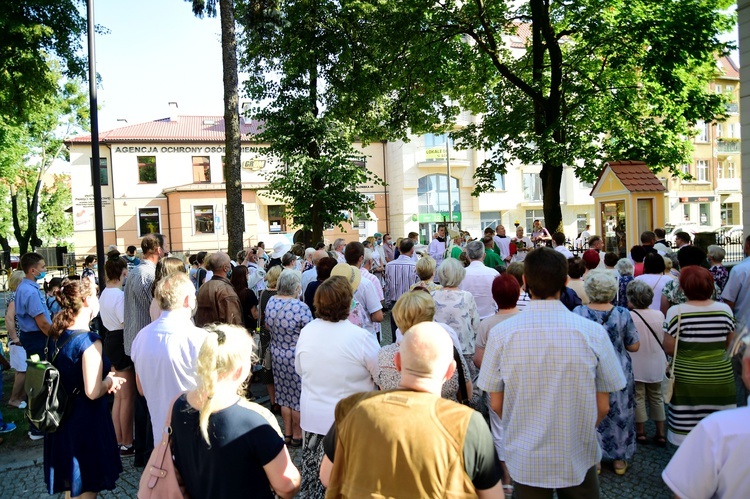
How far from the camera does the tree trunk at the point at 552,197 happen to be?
13641 mm

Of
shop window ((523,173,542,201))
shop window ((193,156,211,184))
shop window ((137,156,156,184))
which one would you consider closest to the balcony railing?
shop window ((523,173,542,201))

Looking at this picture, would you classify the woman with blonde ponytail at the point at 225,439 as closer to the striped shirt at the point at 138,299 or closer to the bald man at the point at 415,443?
the bald man at the point at 415,443

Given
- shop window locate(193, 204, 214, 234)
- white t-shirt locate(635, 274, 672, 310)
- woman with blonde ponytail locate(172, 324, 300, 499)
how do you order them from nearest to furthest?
woman with blonde ponytail locate(172, 324, 300, 499) → white t-shirt locate(635, 274, 672, 310) → shop window locate(193, 204, 214, 234)

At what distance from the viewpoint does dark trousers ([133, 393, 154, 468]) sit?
5.12 m

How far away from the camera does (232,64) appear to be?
11.3 metres

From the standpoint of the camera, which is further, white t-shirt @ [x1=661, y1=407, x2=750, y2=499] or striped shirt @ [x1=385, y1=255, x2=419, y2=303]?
striped shirt @ [x1=385, y1=255, x2=419, y2=303]

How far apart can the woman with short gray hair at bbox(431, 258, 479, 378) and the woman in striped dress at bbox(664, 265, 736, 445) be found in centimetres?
158

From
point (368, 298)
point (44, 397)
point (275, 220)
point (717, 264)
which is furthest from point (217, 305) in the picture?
point (275, 220)

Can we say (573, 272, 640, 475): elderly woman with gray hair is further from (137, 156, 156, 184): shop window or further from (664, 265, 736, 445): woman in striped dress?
(137, 156, 156, 184): shop window

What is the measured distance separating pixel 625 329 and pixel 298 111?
48.4ft

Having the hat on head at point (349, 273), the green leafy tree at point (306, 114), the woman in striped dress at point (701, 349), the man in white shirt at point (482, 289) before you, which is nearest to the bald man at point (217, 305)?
the hat on head at point (349, 273)

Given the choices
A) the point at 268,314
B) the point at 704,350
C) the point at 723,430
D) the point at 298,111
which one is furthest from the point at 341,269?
the point at 298,111

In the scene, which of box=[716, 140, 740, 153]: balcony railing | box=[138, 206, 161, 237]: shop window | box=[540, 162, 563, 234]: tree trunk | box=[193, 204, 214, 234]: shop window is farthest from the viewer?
box=[716, 140, 740, 153]: balcony railing

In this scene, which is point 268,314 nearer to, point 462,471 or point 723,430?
point 462,471
